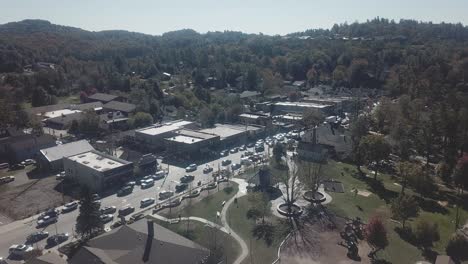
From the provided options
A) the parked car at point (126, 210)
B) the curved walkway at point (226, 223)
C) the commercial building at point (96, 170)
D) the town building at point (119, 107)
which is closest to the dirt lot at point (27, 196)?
the commercial building at point (96, 170)

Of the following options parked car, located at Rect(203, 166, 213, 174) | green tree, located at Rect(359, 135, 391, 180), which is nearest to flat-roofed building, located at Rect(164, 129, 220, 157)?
parked car, located at Rect(203, 166, 213, 174)

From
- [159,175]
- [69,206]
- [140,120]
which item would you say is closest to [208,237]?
[69,206]

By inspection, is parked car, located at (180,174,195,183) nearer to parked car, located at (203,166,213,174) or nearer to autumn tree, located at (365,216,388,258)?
parked car, located at (203,166,213,174)

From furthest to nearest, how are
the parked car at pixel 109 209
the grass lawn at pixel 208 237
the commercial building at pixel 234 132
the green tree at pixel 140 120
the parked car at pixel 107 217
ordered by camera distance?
the green tree at pixel 140 120
the commercial building at pixel 234 132
the parked car at pixel 109 209
the parked car at pixel 107 217
the grass lawn at pixel 208 237

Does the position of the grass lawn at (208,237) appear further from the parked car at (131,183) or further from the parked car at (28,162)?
the parked car at (28,162)

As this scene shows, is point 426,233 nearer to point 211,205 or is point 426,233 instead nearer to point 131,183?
point 211,205

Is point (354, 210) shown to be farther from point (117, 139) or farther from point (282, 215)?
point (117, 139)
